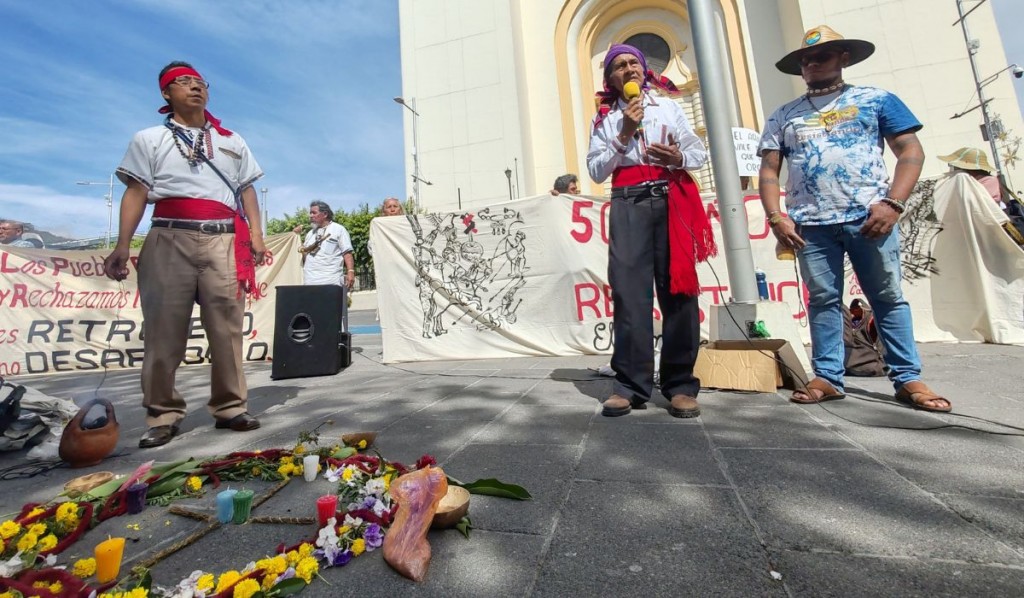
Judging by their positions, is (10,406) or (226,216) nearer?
(10,406)

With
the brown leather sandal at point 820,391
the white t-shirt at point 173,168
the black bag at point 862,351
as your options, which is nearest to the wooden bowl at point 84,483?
the white t-shirt at point 173,168

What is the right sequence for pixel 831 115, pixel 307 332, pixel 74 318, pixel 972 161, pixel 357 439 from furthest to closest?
pixel 74 318 < pixel 972 161 < pixel 307 332 < pixel 831 115 < pixel 357 439

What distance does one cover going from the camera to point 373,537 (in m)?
1.11

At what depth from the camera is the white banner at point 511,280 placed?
16.7 feet

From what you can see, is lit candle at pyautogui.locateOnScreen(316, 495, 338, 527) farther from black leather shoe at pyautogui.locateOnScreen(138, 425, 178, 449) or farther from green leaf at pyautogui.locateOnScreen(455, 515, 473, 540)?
black leather shoe at pyautogui.locateOnScreen(138, 425, 178, 449)

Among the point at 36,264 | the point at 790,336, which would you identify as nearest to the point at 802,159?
the point at 790,336

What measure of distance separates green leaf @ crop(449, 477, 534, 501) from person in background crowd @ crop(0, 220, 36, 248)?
7.96 metres

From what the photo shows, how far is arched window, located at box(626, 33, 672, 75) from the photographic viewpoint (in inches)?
646

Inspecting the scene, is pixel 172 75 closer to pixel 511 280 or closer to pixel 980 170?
pixel 511 280

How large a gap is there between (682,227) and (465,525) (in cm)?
190

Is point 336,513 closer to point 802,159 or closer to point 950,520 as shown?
point 950,520

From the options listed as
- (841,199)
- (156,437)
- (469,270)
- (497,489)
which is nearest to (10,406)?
(156,437)

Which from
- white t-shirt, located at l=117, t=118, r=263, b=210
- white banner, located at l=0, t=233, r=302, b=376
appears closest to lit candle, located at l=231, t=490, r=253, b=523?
white t-shirt, located at l=117, t=118, r=263, b=210

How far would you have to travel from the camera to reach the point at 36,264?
586 centimetres
